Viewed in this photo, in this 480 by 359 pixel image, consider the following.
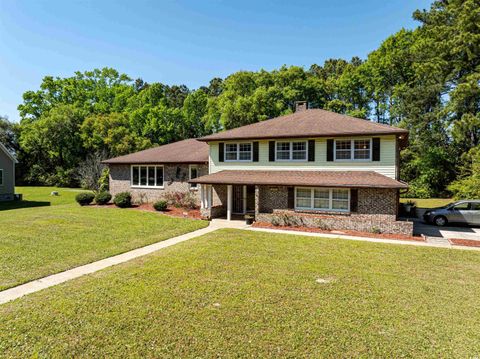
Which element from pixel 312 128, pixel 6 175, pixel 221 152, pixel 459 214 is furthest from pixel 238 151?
pixel 6 175

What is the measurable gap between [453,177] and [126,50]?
36.0 m

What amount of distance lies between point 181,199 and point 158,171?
3376mm

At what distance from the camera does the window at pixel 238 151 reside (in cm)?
1916

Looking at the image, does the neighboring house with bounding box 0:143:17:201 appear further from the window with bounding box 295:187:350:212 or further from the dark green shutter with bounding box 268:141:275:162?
the window with bounding box 295:187:350:212

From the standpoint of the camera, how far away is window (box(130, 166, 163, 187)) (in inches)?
897

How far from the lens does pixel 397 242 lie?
12586mm

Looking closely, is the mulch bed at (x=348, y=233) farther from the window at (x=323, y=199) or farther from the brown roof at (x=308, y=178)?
the brown roof at (x=308, y=178)

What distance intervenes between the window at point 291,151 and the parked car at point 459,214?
27.1 feet

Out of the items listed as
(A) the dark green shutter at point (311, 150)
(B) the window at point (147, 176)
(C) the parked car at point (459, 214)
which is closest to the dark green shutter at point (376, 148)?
(A) the dark green shutter at point (311, 150)

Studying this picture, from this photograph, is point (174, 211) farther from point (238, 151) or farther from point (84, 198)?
Result: point (84, 198)

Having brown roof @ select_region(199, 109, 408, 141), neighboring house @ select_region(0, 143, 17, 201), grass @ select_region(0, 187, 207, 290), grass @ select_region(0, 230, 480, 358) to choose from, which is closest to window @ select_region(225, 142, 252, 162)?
brown roof @ select_region(199, 109, 408, 141)

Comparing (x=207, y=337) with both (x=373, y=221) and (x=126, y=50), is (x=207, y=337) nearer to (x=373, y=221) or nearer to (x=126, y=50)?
(x=373, y=221)

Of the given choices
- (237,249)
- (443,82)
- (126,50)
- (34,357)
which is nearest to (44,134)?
(126,50)

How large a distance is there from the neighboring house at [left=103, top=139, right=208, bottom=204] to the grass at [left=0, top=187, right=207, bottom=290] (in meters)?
3.42
